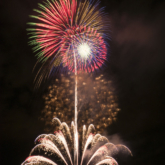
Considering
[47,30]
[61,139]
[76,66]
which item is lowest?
[61,139]

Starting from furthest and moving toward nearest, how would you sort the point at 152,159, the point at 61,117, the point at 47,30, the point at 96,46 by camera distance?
the point at 152,159 → the point at 61,117 → the point at 96,46 → the point at 47,30

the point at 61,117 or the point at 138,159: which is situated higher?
the point at 61,117

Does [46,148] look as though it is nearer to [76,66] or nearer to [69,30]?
[76,66]

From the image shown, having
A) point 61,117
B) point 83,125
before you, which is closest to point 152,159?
point 83,125

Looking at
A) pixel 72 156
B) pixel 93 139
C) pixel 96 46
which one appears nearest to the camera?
pixel 96 46

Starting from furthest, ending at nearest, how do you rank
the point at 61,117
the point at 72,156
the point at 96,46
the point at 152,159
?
the point at 152,159
the point at 72,156
the point at 61,117
the point at 96,46

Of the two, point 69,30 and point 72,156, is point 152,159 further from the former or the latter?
point 69,30

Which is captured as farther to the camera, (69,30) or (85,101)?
(85,101)

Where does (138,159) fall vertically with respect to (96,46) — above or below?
below

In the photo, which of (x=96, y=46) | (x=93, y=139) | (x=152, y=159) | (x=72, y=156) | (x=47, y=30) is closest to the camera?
(x=47, y=30)

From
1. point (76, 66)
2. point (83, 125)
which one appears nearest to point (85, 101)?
point (83, 125)
